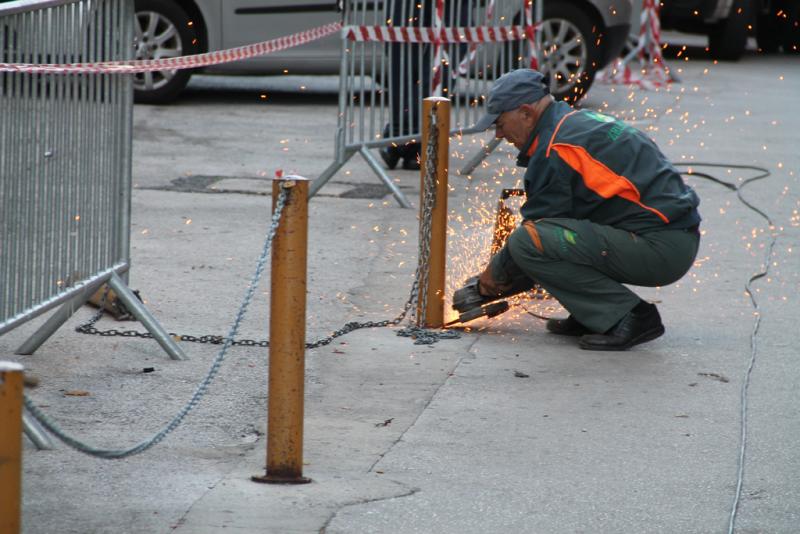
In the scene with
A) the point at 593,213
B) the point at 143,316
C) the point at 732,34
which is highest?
the point at 732,34

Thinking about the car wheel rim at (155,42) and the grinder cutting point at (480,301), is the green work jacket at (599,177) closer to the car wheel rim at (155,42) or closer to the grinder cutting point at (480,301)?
the grinder cutting point at (480,301)

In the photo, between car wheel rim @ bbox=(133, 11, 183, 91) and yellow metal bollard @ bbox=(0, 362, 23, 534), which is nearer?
yellow metal bollard @ bbox=(0, 362, 23, 534)

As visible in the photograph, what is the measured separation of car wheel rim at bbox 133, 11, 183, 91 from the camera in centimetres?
1261

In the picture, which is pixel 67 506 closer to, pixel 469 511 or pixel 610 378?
pixel 469 511

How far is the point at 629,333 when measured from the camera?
6.10 meters

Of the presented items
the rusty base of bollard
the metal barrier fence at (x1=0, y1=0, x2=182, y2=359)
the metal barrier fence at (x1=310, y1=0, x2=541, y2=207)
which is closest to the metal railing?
the metal barrier fence at (x1=0, y1=0, x2=182, y2=359)

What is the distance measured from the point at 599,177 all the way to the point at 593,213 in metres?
0.20

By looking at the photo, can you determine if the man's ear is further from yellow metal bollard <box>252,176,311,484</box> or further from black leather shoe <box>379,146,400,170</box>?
black leather shoe <box>379,146,400,170</box>

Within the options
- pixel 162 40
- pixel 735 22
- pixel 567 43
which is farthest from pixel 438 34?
pixel 735 22

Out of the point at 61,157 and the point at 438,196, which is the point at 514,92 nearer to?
the point at 438,196

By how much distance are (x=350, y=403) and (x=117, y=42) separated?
162 centimetres

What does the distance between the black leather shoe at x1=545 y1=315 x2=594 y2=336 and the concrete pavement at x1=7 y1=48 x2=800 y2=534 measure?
0.09 m

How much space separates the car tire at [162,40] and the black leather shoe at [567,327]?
6915 mm

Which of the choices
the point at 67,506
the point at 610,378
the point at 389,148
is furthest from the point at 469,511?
the point at 389,148
